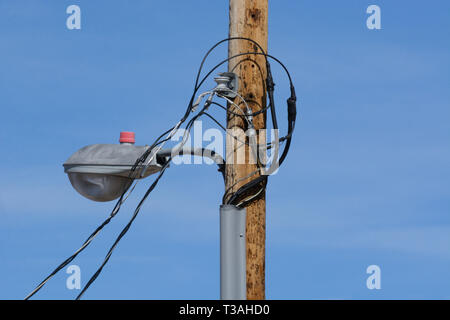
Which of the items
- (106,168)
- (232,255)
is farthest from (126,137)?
(232,255)

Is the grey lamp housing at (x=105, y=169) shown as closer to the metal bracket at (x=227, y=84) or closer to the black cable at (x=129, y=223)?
the black cable at (x=129, y=223)

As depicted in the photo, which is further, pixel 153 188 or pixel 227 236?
pixel 153 188

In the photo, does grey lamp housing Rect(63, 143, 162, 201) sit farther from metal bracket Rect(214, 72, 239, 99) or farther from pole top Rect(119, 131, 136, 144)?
metal bracket Rect(214, 72, 239, 99)

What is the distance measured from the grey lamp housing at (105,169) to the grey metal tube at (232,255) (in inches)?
41.8

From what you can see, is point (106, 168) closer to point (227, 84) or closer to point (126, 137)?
point (126, 137)

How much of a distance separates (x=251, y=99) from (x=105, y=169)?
1.62 metres

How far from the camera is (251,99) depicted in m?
7.46

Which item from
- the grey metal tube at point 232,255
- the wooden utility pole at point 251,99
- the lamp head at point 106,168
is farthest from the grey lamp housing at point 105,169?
the grey metal tube at point 232,255

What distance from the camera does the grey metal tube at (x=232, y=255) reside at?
7105 mm
